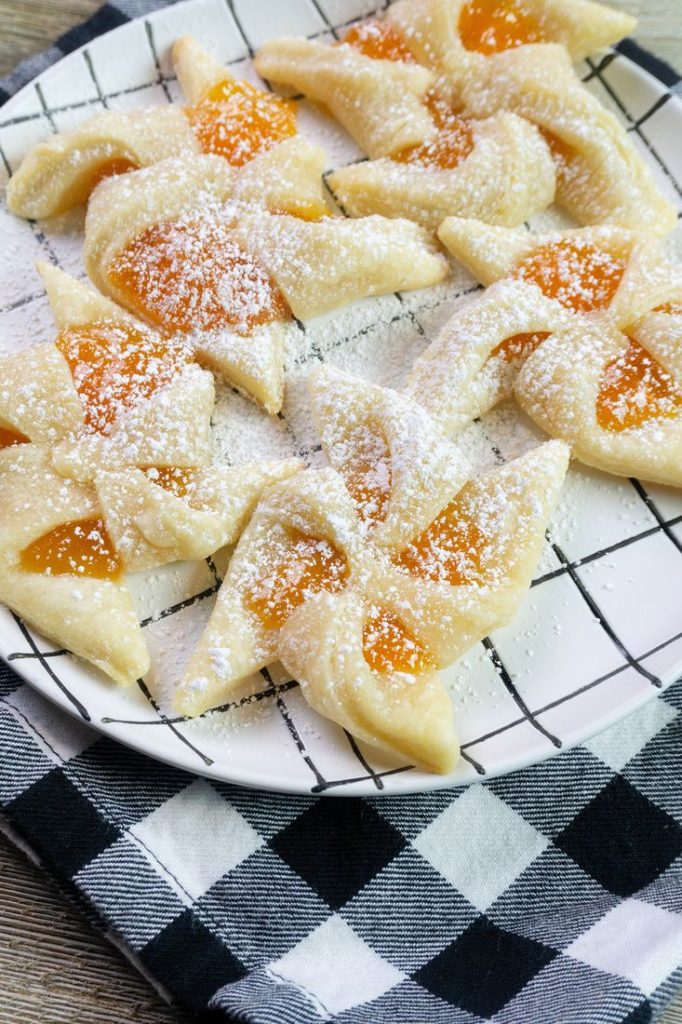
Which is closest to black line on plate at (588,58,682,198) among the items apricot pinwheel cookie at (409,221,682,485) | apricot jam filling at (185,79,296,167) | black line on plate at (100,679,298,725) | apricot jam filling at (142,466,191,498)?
apricot pinwheel cookie at (409,221,682,485)

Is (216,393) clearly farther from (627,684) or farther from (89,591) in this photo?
(627,684)

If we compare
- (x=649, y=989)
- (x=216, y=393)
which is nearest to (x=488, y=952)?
(x=649, y=989)

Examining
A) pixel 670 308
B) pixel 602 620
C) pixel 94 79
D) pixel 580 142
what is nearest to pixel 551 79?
pixel 580 142

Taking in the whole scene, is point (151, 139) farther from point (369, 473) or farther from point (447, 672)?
point (447, 672)

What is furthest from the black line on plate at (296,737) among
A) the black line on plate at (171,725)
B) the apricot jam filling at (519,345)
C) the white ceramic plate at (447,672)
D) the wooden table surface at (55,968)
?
the apricot jam filling at (519,345)

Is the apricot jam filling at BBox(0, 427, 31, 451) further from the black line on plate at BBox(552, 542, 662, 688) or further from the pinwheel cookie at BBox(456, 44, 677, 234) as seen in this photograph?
the pinwheel cookie at BBox(456, 44, 677, 234)

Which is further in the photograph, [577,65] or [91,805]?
[577,65]

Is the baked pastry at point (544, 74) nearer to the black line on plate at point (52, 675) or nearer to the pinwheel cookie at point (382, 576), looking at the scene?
the pinwheel cookie at point (382, 576)
